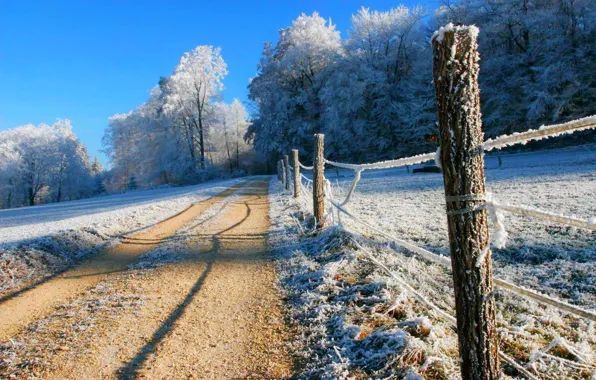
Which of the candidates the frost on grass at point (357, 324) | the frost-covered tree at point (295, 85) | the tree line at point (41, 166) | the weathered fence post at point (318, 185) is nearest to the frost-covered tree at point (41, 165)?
the tree line at point (41, 166)

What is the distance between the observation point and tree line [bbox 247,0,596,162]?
2314 cm

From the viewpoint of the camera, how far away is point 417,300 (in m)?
3.48

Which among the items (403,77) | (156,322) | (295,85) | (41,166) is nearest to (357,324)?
(156,322)

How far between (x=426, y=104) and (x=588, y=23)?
11002 millimetres

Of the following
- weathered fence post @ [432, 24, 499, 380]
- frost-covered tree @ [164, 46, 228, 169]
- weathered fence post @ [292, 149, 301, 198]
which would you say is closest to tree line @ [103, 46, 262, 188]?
frost-covered tree @ [164, 46, 228, 169]

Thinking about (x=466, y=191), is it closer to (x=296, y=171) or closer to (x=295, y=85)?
(x=296, y=171)

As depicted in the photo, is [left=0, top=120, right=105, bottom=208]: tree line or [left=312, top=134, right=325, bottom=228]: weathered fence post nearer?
[left=312, top=134, right=325, bottom=228]: weathered fence post

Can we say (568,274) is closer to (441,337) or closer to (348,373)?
(441,337)

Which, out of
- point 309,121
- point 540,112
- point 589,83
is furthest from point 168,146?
point 589,83

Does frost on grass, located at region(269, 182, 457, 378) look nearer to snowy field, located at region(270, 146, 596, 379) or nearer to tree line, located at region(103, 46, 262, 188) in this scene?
snowy field, located at region(270, 146, 596, 379)

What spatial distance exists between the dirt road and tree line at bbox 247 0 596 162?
21.5 meters

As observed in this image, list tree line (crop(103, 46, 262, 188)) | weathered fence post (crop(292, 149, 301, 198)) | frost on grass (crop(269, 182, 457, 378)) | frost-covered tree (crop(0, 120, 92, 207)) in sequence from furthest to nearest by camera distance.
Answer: frost-covered tree (crop(0, 120, 92, 207))
tree line (crop(103, 46, 262, 188))
weathered fence post (crop(292, 149, 301, 198))
frost on grass (crop(269, 182, 457, 378))

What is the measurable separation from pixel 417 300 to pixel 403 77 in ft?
111

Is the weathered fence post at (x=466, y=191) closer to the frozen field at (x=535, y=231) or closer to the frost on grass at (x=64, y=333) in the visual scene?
the frozen field at (x=535, y=231)
